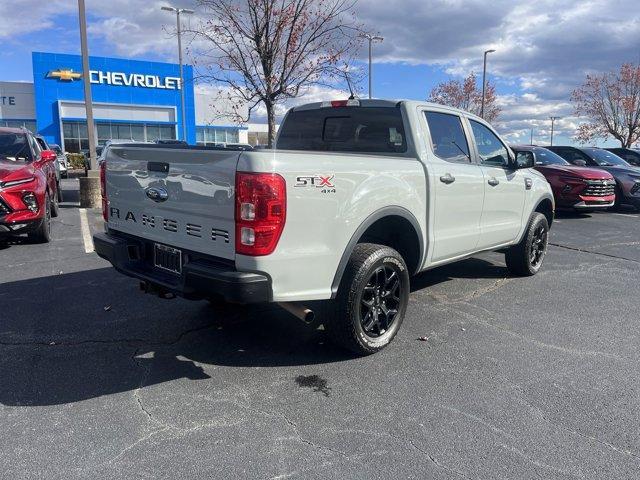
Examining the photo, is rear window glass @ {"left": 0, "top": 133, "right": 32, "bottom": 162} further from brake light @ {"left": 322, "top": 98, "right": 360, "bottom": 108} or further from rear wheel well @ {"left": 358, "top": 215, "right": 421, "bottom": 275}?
rear wheel well @ {"left": 358, "top": 215, "right": 421, "bottom": 275}

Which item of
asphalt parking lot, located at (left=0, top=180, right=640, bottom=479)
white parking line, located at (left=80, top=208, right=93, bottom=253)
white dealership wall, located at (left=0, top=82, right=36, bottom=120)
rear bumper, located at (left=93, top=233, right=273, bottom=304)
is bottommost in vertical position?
asphalt parking lot, located at (left=0, top=180, right=640, bottom=479)

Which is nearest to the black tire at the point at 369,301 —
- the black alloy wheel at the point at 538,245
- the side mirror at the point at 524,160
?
the side mirror at the point at 524,160

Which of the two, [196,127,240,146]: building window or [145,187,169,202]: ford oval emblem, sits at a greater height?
[196,127,240,146]: building window

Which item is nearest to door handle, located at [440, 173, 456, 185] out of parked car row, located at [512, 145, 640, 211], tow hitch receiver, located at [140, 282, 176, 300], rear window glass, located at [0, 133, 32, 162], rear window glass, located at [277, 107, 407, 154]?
rear window glass, located at [277, 107, 407, 154]

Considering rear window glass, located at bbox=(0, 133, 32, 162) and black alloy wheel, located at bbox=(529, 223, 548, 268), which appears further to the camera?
rear window glass, located at bbox=(0, 133, 32, 162)

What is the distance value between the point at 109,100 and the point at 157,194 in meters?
41.6

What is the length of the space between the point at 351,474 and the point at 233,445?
66cm

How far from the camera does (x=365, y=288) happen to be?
3896 mm

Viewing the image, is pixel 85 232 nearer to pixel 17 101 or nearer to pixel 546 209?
pixel 546 209

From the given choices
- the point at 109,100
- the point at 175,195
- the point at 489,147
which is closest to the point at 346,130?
the point at 489,147

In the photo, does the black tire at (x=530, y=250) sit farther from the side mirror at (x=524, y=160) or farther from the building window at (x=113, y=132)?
the building window at (x=113, y=132)

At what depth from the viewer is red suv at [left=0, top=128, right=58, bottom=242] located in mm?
7219

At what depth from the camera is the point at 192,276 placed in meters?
3.34

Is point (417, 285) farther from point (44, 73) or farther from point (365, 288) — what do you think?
point (44, 73)
